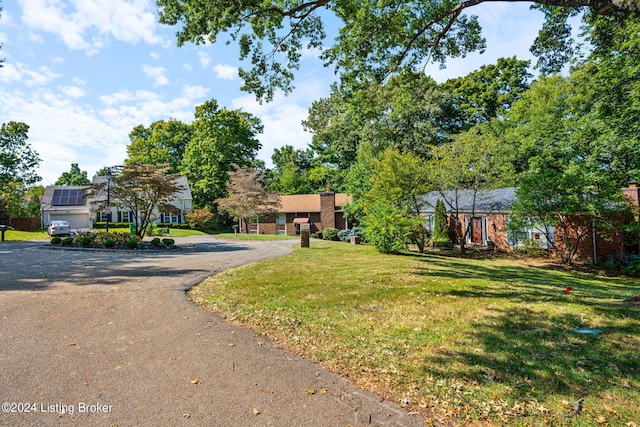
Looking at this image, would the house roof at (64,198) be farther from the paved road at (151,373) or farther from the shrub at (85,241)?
the paved road at (151,373)

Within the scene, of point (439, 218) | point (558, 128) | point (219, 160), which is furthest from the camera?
point (219, 160)

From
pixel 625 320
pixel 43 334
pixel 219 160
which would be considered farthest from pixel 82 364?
pixel 219 160

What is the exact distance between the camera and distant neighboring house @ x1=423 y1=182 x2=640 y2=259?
18.1 meters

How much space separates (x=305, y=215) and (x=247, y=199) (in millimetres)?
7209

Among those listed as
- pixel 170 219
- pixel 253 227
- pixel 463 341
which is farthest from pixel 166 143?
pixel 463 341

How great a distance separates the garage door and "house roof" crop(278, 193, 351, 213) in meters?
24.9

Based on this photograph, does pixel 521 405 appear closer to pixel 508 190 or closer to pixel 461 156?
pixel 461 156

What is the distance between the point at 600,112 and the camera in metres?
14.8

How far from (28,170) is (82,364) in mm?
53525

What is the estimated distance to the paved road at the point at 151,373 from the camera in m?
3.35

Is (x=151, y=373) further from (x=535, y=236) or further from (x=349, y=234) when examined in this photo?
(x=349, y=234)

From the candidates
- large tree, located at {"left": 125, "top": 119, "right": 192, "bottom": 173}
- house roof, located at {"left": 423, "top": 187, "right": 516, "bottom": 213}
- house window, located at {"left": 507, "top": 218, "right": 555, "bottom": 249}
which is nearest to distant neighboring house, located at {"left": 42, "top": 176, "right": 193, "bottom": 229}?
large tree, located at {"left": 125, "top": 119, "right": 192, "bottom": 173}

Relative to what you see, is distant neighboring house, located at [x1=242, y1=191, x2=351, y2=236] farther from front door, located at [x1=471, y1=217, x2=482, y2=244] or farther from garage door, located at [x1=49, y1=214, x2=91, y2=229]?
garage door, located at [x1=49, y1=214, x2=91, y2=229]

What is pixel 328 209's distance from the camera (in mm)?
35500
